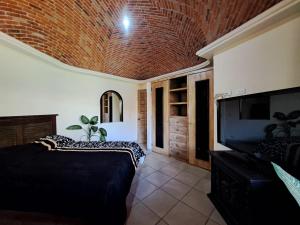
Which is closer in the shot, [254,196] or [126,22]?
[254,196]

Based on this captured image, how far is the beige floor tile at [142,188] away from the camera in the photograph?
2189 millimetres

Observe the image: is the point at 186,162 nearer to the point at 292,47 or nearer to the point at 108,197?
the point at 108,197

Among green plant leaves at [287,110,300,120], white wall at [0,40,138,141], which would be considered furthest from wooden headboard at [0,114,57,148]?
green plant leaves at [287,110,300,120]

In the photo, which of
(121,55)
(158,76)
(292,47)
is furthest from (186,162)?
(121,55)

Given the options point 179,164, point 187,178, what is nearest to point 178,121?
point 179,164

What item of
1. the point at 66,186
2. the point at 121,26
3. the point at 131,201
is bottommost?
the point at 131,201

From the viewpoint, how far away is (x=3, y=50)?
7.15 feet

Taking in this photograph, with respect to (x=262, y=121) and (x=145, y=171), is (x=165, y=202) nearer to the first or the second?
(x=145, y=171)

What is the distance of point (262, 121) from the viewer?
1.36 m

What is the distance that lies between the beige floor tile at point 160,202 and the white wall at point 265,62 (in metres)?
1.77

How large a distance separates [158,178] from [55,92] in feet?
9.11

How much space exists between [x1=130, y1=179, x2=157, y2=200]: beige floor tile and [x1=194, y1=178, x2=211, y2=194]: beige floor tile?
700 millimetres

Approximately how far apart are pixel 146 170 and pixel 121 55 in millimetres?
2763

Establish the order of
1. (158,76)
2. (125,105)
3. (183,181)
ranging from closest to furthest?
(183,181), (158,76), (125,105)
